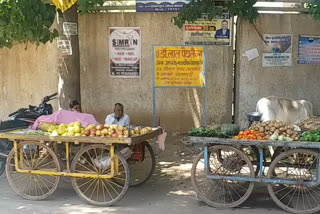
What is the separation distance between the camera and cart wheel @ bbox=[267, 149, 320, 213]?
4590 millimetres

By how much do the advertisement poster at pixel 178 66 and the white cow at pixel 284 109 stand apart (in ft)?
4.07

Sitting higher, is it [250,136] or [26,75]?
[26,75]

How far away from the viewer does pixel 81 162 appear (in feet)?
16.4

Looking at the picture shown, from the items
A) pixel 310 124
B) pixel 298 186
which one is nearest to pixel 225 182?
pixel 298 186

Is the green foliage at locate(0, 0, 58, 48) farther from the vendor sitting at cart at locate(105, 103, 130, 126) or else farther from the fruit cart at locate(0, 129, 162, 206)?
the fruit cart at locate(0, 129, 162, 206)

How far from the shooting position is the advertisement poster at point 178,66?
281 inches

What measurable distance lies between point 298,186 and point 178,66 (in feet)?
10.7

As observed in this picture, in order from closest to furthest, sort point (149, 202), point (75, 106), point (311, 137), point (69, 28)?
1. point (311, 137)
2. point (149, 202)
3. point (75, 106)
4. point (69, 28)

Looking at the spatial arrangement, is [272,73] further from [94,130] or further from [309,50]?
[94,130]

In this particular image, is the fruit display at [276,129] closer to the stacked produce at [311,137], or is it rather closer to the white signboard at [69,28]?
the stacked produce at [311,137]

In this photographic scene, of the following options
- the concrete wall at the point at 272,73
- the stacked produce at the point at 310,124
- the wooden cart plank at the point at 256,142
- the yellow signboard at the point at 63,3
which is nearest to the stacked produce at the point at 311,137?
the wooden cart plank at the point at 256,142

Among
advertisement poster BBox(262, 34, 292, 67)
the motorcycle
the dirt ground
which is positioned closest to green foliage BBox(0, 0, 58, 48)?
the motorcycle

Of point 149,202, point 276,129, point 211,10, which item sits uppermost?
point 211,10

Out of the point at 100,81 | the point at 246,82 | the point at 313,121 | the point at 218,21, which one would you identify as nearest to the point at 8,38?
the point at 100,81
